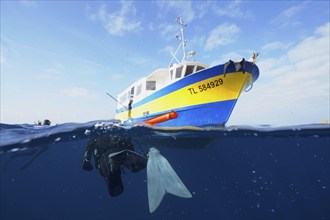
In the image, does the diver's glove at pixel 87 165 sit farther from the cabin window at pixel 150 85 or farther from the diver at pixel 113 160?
the cabin window at pixel 150 85

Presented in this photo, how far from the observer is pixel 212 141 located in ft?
40.7

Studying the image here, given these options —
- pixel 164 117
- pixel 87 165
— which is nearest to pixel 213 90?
pixel 164 117

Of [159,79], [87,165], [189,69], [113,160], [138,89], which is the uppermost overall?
[189,69]

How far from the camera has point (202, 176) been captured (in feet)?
49.7

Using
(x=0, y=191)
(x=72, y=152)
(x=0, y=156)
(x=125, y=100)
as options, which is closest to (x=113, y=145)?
(x=0, y=156)

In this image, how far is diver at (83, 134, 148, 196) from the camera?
5289 mm

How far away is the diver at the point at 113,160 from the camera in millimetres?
5289

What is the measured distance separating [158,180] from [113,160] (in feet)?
7.41

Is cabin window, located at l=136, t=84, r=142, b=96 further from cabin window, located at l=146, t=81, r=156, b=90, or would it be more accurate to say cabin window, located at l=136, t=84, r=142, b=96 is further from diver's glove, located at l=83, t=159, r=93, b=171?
diver's glove, located at l=83, t=159, r=93, b=171

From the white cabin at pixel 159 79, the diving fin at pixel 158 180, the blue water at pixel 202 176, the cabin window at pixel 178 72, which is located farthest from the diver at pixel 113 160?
the cabin window at pixel 178 72

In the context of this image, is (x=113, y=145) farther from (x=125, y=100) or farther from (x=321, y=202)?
(x=321, y=202)

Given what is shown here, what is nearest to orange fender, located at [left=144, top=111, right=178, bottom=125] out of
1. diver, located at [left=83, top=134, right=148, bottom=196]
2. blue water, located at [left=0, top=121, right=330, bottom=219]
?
blue water, located at [left=0, top=121, right=330, bottom=219]

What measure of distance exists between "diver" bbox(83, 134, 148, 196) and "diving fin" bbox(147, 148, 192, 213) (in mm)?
1089

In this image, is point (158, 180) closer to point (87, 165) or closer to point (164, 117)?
point (87, 165)
